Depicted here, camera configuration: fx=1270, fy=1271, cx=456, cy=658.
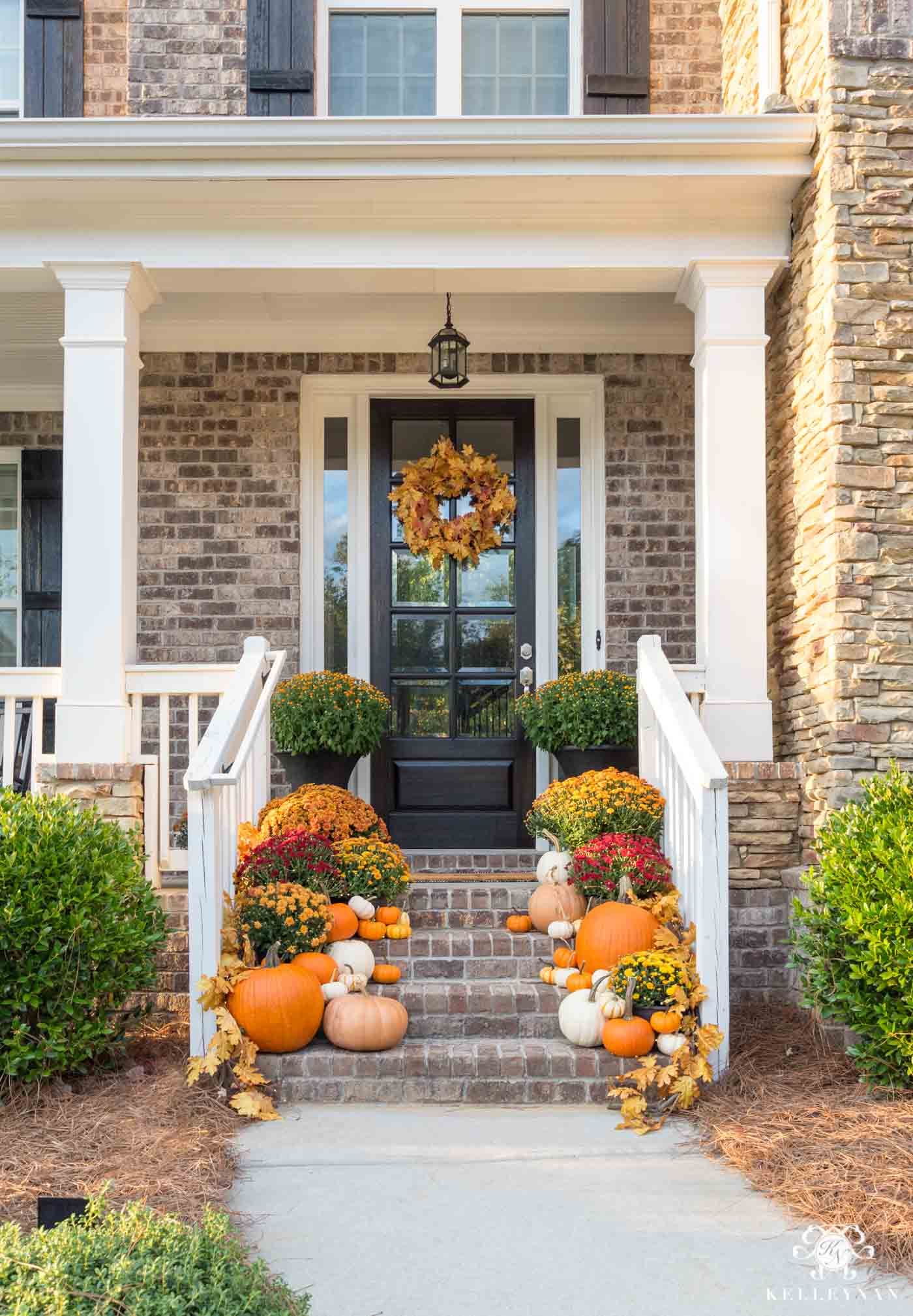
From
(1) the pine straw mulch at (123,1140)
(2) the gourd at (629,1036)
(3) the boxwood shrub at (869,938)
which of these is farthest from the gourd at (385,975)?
(3) the boxwood shrub at (869,938)

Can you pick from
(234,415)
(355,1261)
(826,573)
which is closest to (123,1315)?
(355,1261)

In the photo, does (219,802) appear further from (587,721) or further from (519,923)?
(587,721)

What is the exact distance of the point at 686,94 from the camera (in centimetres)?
685

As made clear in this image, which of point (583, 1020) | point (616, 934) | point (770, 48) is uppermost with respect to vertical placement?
point (770, 48)

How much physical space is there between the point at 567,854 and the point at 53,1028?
215 centimetres

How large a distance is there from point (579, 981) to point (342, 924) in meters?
0.92

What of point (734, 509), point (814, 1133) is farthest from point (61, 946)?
point (734, 509)

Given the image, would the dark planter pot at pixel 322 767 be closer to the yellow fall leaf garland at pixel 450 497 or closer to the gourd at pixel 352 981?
the yellow fall leaf garland at pixel 450 497

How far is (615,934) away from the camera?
14.8 ft

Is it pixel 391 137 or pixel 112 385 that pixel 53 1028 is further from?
pixel 391 137

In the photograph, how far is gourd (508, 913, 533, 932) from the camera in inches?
201

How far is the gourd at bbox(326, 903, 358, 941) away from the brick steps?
2.01 ft

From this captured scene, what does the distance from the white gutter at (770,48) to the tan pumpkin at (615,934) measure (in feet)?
11.5

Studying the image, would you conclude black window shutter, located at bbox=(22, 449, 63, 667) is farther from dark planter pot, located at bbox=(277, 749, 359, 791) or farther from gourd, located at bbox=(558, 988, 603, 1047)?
gourd, located at bbox=(558, 988, 603, 1047)
